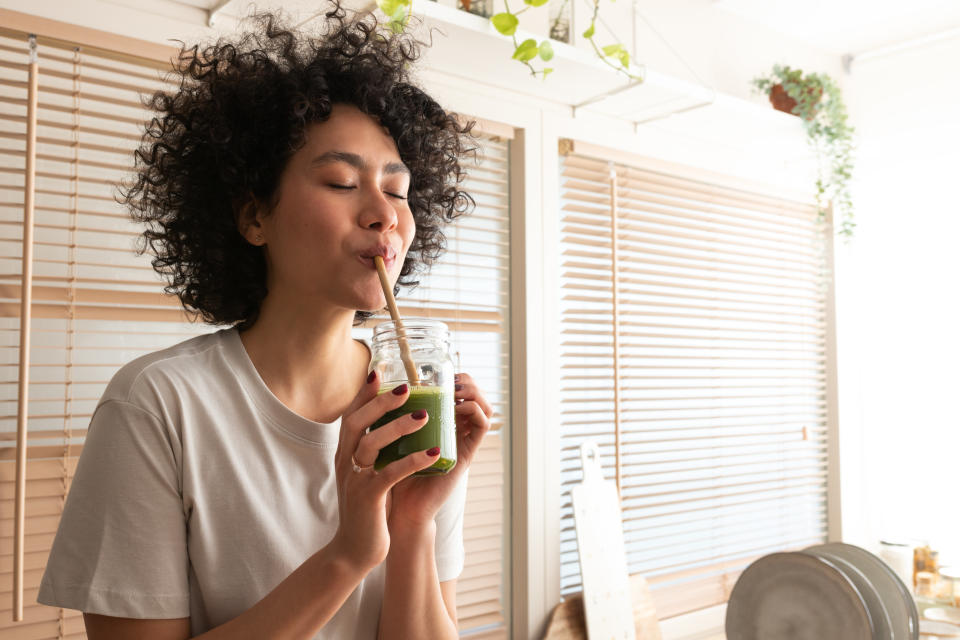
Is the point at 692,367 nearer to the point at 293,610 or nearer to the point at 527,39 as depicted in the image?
the point at 527,39

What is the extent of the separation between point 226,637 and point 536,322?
135 cm

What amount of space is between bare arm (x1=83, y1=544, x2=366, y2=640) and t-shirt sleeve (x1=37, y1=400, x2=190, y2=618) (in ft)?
0.08

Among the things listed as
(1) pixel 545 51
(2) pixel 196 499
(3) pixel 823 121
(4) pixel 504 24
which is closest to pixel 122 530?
(2) pixel 196 499

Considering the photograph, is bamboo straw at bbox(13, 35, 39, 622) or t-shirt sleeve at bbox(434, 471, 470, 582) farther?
bamboo straw at bbox(13, 35, 39, 622)

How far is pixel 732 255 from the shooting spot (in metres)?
2.67

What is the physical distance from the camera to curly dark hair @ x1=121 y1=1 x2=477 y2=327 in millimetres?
957

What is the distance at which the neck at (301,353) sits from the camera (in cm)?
96

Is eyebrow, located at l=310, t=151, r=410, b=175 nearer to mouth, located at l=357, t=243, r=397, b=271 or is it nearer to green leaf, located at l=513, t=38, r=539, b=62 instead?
mouth, located at l=357, t=243, r=397, b=271

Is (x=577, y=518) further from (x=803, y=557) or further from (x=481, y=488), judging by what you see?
(x=803, y=557)

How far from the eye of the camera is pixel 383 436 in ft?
2.41

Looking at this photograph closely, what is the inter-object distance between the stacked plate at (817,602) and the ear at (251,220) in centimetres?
88

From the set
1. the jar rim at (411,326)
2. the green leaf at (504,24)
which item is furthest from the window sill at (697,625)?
the jar rim at (411,326)

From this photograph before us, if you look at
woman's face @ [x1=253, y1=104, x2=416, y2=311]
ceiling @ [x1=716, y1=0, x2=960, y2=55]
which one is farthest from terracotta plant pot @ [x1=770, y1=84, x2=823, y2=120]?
woman's face @ [x1=253, y1=104, x2=416, y2=311]

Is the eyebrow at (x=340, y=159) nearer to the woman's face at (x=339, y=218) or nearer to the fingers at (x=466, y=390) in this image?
the woman's face at (x=339, y=218)
